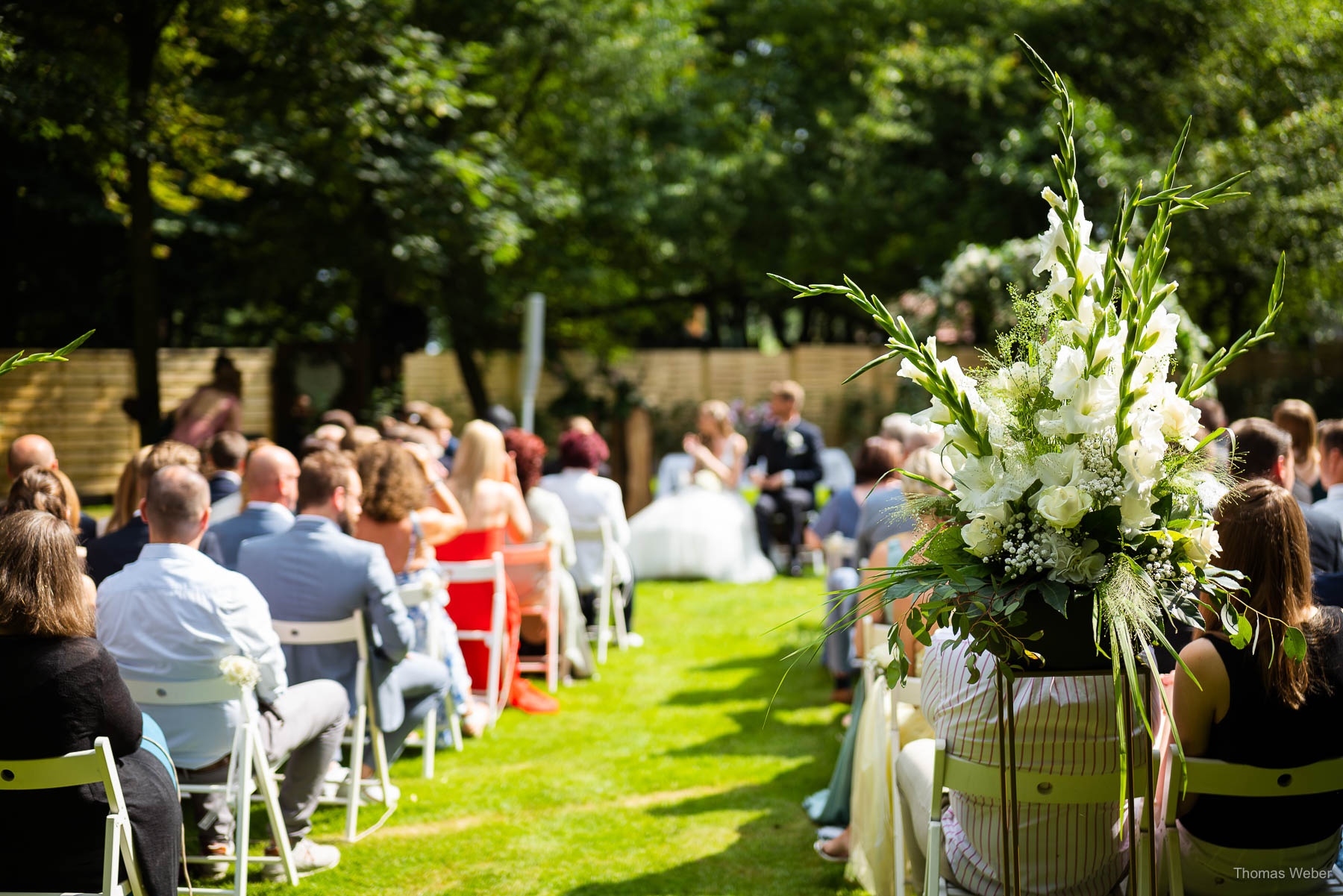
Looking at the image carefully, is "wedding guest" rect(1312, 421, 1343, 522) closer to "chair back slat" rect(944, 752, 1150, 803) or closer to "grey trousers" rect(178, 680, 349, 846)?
"chair back slat" rect(944, 752, 1150, 803)

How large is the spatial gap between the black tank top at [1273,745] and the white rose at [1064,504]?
734 mm

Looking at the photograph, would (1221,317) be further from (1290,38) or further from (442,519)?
(442,519)


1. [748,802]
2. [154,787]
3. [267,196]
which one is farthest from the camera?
[267,196]

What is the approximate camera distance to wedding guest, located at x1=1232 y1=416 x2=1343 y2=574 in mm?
4398

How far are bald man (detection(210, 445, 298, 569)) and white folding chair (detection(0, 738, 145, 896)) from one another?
2042mm

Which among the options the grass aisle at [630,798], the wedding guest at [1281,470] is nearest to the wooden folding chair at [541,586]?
the grass aisle at [630,798]

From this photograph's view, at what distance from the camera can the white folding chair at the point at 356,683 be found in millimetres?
4438

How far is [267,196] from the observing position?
12320 mm

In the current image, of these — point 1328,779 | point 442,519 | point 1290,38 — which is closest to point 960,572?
point 1328,779

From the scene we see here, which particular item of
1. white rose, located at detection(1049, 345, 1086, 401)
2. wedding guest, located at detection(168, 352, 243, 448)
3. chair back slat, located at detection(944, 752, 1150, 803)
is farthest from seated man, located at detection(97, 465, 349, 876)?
wedding guest, located at detection(168, 352, 243, 448)

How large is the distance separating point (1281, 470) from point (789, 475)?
6734 millimetres

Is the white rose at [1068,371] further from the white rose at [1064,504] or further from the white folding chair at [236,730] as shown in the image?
the white folding chair at [236,730]

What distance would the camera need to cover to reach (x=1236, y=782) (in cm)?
269

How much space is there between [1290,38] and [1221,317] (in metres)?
8.11
